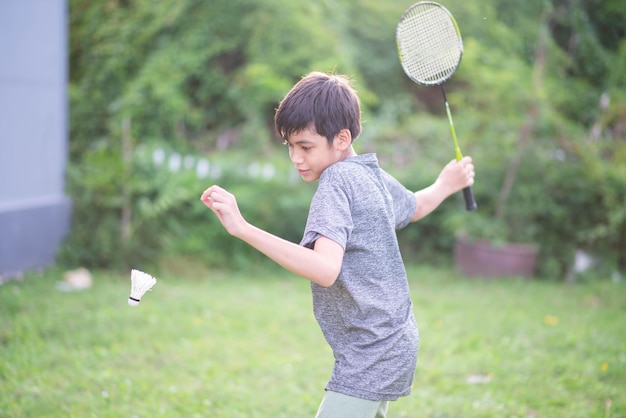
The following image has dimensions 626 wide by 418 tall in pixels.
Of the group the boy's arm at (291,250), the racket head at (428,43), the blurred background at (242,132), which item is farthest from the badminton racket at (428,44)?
the blurred background at (242,132)

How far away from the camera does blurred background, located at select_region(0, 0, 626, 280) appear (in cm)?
686

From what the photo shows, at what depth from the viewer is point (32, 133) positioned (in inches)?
267

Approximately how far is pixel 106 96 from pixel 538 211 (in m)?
5.41

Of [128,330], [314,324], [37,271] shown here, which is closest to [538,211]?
[314,324]

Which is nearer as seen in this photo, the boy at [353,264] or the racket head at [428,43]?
the boy at [353,264]

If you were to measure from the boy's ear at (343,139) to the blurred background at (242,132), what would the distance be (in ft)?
15.8

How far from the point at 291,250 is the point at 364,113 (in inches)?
264

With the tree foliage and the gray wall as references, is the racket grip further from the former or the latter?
the gray wall

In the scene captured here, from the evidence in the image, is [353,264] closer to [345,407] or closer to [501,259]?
[345,407]

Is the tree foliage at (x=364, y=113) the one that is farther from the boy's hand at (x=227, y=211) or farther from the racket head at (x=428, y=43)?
the boy's hand at (x=227, y=211)

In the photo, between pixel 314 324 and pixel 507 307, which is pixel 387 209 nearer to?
pixel 314 324

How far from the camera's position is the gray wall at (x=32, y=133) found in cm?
632

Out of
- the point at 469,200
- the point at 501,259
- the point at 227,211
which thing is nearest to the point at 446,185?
the point at 469,200

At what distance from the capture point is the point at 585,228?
7.40 metres
